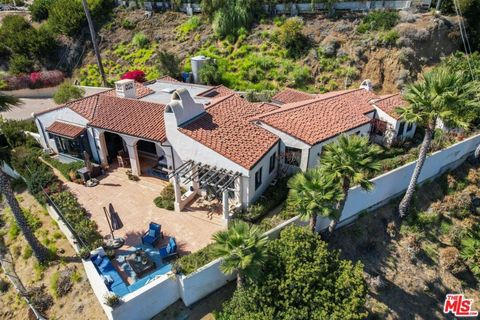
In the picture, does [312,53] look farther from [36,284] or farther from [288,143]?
[36,284]

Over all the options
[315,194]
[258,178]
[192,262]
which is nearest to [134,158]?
[258,178]

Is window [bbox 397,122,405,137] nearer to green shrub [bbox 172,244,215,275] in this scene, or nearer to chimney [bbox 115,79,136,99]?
green shrub [bbox 172,244,215,275]

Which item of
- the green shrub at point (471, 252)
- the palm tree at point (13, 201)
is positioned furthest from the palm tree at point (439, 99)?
the palm tree at point (13, 201)

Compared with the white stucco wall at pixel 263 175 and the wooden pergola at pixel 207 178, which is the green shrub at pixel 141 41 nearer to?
the wooden pergola at pixel 207 178

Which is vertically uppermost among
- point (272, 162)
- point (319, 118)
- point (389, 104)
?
point (319, 118)

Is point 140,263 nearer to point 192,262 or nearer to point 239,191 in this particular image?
point 192,262

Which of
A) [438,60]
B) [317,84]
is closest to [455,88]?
[317,84]

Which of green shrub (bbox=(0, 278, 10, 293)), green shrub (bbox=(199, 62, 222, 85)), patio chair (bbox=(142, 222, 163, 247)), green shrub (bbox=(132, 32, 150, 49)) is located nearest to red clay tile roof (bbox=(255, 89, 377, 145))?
patio chair (bbox=(142, 222, 163, 247))
